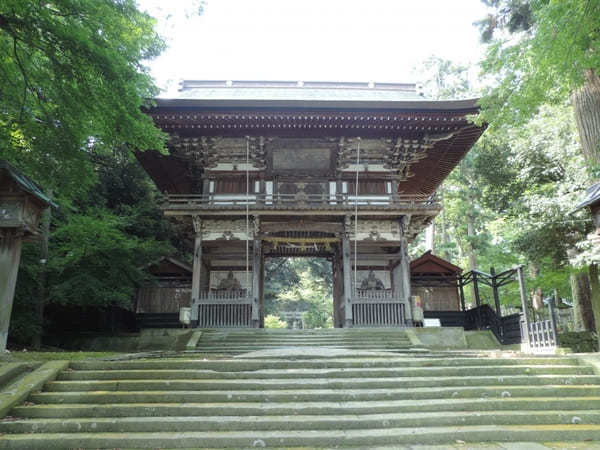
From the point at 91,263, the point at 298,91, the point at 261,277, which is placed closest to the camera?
the point at 91,263

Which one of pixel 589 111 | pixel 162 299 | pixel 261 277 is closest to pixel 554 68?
pixel 589 111

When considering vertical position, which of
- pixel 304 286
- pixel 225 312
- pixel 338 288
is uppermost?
pixel 304 286

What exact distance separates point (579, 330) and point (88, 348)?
53.0 feet

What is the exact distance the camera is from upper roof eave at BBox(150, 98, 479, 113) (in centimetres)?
1156

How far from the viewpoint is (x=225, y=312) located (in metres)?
11.7

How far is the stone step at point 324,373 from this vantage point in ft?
18.3

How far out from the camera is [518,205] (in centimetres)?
1403

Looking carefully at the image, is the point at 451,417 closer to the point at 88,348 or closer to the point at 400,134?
the point at 400,134

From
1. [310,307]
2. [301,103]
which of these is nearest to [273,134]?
[301,103]

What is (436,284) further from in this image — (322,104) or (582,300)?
(322,104)

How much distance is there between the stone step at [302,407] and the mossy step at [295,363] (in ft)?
3.05

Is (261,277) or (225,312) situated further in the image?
(261,277)

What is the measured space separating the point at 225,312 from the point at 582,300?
38.9ft

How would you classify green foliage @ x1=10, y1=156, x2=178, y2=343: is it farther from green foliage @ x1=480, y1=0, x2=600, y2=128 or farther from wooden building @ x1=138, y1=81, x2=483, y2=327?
green foliage @ x1=480, y1=0, x2=600, y2=128
